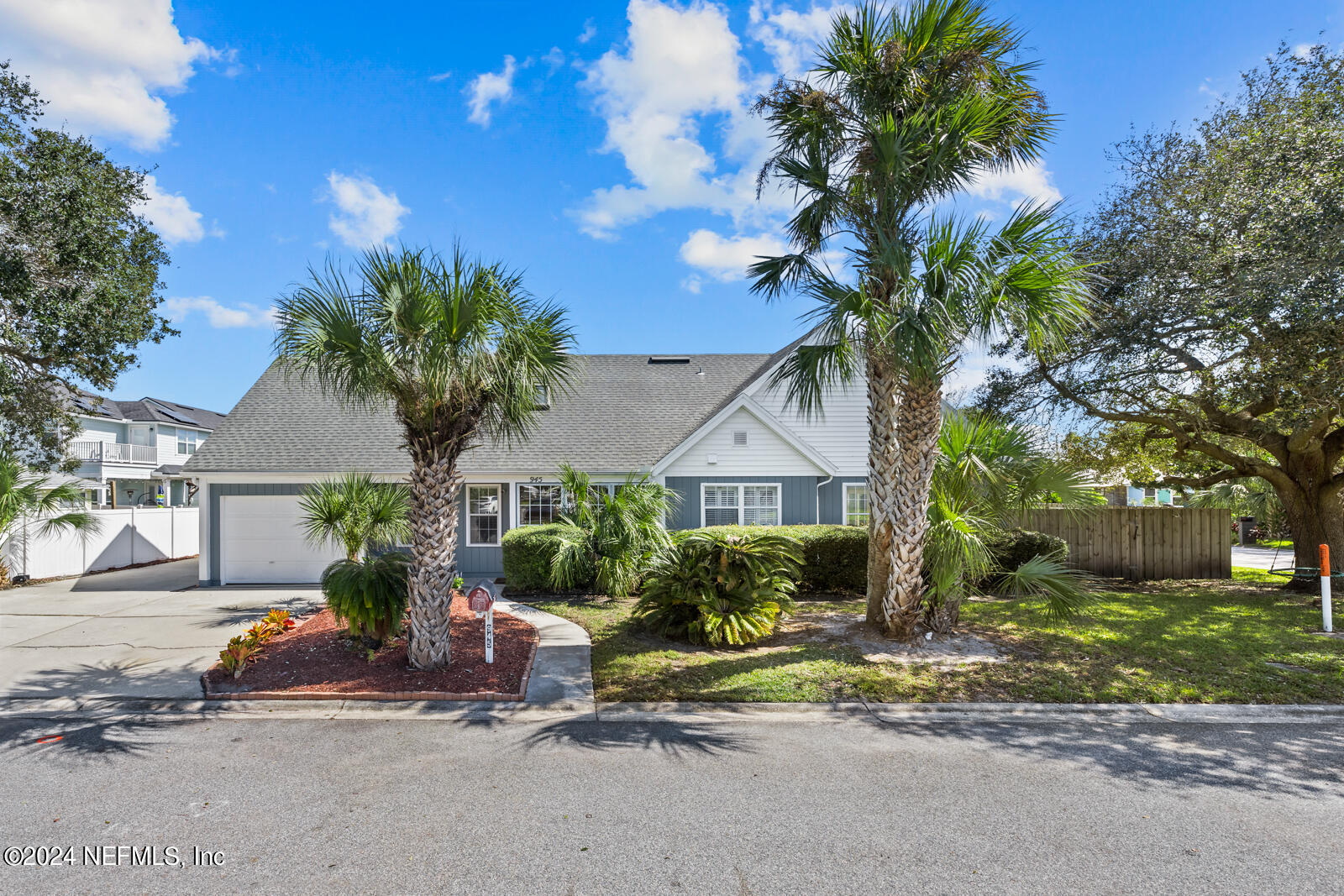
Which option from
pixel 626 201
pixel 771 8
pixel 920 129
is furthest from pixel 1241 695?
pixel 626 201

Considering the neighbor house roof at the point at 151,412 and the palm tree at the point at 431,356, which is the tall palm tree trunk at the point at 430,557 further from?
the neighbor house roof at the point at 151,412

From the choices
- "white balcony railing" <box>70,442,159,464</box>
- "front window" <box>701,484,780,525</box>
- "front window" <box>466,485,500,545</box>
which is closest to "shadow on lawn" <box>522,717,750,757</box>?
"front window" <box>701,484,780,525</box>

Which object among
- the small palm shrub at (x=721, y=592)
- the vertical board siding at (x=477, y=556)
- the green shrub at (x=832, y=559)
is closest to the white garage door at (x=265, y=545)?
the vertical board siding at (x=477, y=556)

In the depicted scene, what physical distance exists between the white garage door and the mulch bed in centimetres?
653

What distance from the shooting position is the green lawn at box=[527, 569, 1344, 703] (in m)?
6.49

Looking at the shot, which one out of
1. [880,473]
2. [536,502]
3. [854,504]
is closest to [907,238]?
[880,473]

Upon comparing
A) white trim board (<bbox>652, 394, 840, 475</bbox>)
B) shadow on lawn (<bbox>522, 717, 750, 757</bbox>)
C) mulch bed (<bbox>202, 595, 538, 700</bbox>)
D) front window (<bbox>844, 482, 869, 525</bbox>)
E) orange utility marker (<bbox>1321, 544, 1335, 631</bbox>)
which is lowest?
shadow on lawn (<bbox>522, 717, 750, 757</bbox>)

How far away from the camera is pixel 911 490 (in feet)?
25.7

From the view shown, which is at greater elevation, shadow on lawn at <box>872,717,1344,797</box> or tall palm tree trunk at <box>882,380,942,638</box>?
Answer: tall palm tree trunk at <box>882,380,942,638</box>

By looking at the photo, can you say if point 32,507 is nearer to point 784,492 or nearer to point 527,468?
point 527,468

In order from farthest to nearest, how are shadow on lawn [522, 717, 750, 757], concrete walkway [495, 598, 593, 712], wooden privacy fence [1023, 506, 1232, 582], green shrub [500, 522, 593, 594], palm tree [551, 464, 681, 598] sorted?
wooden privacy fence [1023, 506, 1232, 582]
green shrub [500, 522, 593, 594]
palm tree [551, 464, 681, 598]
concrete walkway [495, 598, 593, 712]
shadow on lawn [522, 717, 750, 757]

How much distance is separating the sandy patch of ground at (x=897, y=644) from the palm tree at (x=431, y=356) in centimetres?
441

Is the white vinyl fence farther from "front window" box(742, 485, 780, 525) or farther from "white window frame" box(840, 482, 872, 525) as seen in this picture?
"white window frame" box(840, 482, 872, 525)

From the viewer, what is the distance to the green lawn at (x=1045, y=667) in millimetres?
6492
